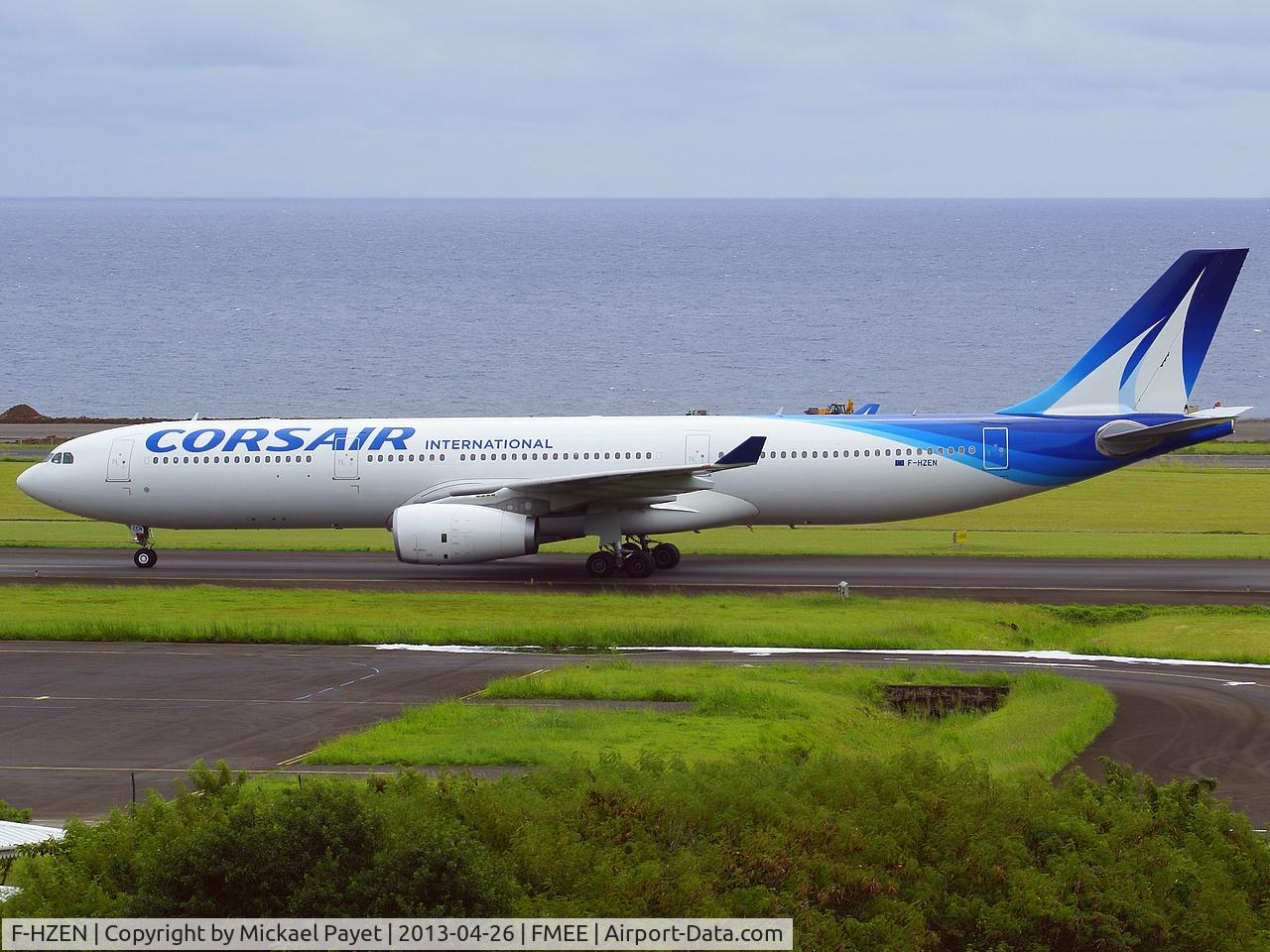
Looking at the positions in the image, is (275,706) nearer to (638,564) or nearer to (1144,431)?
(638,564)

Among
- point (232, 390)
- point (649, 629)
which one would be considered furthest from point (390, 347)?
point (649, 629)

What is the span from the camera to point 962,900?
534 inches

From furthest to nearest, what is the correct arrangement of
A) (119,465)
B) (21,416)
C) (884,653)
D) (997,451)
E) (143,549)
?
(21,416) < (143,549) < (119,465) < (997,451) < (884,653)

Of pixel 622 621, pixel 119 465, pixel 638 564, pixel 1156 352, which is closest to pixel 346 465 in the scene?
pixel 119 465

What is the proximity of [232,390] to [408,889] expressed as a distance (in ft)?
407

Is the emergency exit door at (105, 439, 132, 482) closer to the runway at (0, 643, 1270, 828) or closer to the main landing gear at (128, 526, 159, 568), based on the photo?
the main landing gear at (128, 526, 159, 568)

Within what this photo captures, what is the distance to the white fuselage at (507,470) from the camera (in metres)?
39.8

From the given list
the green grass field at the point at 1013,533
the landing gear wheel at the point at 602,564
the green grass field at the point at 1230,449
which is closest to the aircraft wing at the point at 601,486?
the landing gear wheel at the point at 602,564

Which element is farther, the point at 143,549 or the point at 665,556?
the point at 143,549

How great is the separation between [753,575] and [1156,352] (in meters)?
11.7

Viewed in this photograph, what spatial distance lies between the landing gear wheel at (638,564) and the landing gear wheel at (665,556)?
1439mm

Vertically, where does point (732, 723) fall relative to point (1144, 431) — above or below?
below

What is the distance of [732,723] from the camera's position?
75.5 ft

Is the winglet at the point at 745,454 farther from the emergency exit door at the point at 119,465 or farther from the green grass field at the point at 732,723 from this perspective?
the emergency exit door at the point at 119,465
